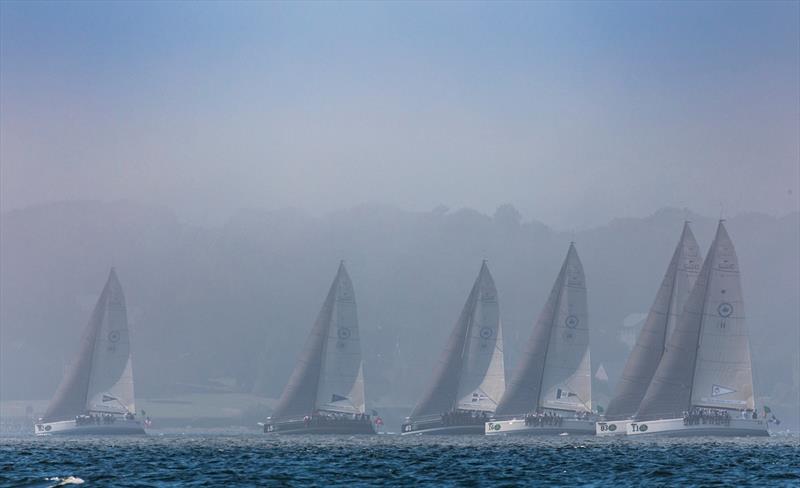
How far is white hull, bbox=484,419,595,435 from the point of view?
185 meters

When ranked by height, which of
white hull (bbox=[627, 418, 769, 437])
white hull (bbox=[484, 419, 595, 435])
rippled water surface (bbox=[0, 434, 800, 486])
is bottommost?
rippled water surface (bbox=[0, 434, 800, 486])

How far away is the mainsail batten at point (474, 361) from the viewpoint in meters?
191

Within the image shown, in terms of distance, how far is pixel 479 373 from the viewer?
192500mm

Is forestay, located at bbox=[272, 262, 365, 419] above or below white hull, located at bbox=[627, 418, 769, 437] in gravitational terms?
above

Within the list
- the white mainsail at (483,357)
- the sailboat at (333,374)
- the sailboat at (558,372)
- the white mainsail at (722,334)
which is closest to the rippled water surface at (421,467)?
the white mainsail at (722,334)

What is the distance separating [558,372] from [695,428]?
24.9m

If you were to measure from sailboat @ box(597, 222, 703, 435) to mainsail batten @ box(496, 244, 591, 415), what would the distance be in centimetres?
1045

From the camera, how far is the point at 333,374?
192 m

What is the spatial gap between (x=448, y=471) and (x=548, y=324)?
93.3 metres

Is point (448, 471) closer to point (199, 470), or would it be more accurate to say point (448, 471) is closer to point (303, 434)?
point (199, 470)

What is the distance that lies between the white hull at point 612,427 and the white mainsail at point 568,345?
8.84 m

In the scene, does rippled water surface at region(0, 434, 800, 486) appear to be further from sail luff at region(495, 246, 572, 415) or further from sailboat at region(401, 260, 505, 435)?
sailboat at region(401, 260, 505, 435)

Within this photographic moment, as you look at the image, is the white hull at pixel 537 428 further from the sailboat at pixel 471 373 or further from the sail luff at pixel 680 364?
the sail luff at pixel 680 364

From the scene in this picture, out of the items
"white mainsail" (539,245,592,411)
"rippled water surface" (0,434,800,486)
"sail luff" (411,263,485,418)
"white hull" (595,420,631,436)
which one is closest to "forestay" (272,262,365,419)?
"sail luff" (411,263,485,418)
